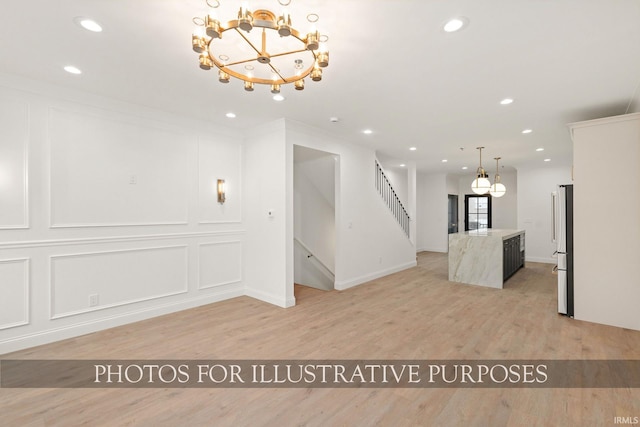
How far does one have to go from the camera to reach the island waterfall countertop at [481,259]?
5.64 metres

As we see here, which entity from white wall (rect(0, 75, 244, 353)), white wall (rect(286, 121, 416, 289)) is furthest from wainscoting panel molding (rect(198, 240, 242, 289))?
white wall (rect(286, 121, 416, 289))

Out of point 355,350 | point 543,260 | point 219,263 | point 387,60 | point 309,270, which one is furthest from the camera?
point 543,260

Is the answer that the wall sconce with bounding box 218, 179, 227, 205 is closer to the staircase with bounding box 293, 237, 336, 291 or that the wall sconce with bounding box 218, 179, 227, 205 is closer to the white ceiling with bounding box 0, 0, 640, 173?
the white ceiling with bounding box 0, 0, 640, 173

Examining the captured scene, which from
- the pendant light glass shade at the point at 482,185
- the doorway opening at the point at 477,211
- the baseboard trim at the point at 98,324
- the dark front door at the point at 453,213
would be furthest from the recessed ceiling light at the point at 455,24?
the doorway opening at the point at 477,211

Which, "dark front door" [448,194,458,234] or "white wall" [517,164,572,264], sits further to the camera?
"dark front door" [448,194,458,234]

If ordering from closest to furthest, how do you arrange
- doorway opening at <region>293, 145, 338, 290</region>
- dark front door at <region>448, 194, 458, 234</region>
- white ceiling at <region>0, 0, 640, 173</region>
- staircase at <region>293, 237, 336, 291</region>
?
white ceiling at <region>0, 0, 640, 173</region> < doorway opening at <region>293, 145, 338, 290</region> < staircase at <region>293, 237, 336, 291</region> < dark front door at <region>448, 194, 458, 234</region>

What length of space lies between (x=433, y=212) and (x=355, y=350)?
852cm

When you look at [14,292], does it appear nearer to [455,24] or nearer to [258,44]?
[258,44]

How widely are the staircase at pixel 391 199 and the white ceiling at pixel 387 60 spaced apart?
85.4 inches

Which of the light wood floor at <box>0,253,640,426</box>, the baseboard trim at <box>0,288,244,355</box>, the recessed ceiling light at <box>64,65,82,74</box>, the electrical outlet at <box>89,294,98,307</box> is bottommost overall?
the light wood floor at <box>0,253,640,426</box>

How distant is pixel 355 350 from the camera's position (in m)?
3.12

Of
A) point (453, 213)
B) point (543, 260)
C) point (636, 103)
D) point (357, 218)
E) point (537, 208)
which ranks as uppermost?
point (636, 103)

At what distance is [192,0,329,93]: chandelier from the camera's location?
69.0 inches

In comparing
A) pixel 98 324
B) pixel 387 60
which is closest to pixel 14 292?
pixel 98 324
